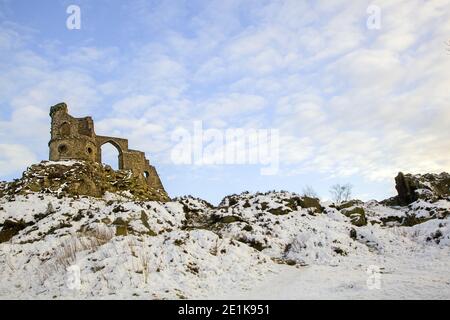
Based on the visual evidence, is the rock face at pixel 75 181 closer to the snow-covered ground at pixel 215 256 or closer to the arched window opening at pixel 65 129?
the arched window opening at pixel 65 129

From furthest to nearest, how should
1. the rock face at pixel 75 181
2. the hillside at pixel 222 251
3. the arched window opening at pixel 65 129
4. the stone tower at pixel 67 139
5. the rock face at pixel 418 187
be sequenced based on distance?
the arched window opening at pixel 65 129
the stone tower at pixel 67 139
the rock face at pixel 418 187
the rock face at pixel 75 181
the hillside at pixel 222 251

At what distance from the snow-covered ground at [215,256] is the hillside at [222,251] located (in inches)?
1.6

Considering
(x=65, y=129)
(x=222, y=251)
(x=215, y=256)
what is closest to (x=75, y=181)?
(x=65, y=129)

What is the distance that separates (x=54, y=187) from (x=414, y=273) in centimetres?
2440

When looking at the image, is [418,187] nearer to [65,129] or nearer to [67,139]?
[67,139]

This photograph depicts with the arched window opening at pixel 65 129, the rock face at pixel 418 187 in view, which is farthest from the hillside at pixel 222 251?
the arched window opening at pixel 65 129

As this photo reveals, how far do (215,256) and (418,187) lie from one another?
2585 centimetres

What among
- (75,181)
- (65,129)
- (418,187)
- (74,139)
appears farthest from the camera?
(65,129)

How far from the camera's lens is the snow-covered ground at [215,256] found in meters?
9.38

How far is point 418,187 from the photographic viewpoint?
31.6 metres

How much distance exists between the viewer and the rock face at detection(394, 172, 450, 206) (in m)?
30.9
